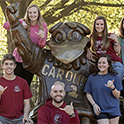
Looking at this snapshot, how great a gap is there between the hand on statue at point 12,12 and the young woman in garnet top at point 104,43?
4.30 ft

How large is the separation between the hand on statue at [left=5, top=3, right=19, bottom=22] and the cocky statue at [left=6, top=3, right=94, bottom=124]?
0.39 meters

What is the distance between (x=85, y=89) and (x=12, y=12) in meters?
1.61

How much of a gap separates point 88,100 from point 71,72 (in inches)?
20.9

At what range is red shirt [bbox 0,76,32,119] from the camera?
4.05m

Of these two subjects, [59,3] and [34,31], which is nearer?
[34,31]

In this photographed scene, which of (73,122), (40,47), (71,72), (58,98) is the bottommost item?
(73,122)

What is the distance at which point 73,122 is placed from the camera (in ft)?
12.2

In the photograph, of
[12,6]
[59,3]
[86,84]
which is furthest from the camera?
[59,3]

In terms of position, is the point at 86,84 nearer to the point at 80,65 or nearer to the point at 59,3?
the point at 80,65

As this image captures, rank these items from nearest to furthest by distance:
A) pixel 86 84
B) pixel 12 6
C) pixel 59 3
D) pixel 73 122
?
pixel 73 122 → pixel 12 6 → pixel 86 84 → pixel 59 3

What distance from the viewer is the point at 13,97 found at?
4.12 m

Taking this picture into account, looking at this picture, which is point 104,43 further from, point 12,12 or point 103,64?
point 12,12

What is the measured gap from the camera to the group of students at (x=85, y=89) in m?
3.87

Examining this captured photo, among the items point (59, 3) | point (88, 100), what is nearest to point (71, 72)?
point (88, 100)
